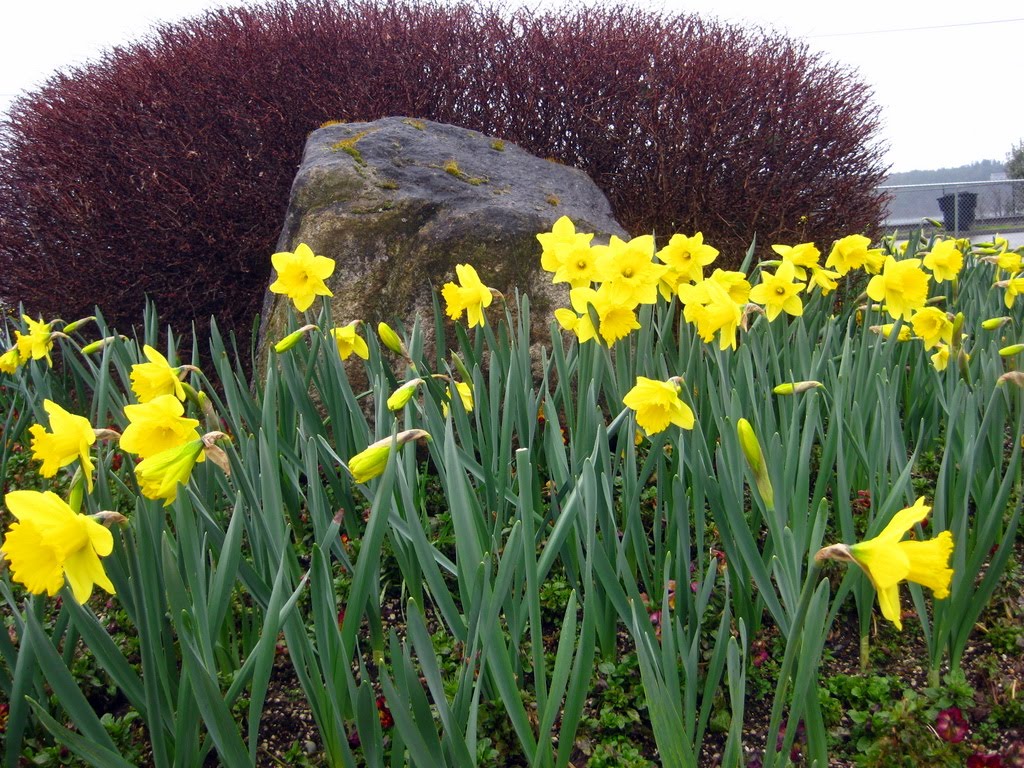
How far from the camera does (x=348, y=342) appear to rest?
2217 millimetres

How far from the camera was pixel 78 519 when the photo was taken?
1.08m

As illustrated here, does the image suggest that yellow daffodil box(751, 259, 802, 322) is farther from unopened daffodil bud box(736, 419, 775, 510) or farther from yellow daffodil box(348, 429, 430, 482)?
yellow daffodil box(348, 429, 430, 482)

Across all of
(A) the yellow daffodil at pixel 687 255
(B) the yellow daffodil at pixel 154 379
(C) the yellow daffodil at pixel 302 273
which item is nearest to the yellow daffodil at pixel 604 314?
(A) the yellow daffodil at pixel 687 255

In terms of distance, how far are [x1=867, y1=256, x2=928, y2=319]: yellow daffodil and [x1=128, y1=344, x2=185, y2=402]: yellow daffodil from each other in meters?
1.77

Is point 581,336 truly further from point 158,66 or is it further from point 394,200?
point 158,66

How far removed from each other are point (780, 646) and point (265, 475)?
1.10 m

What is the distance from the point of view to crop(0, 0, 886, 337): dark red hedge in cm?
473

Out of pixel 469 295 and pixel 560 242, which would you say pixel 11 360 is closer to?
pixel 469 295

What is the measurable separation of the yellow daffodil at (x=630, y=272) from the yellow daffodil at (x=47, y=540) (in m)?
1.20

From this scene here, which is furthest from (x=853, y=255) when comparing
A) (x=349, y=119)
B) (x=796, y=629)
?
(x=349, y=119)

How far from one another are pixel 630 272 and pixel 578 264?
0.23m

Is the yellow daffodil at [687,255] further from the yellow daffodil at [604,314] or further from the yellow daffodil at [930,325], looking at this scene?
the yellow daffodil at [930,325]

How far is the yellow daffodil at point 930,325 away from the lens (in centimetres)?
231

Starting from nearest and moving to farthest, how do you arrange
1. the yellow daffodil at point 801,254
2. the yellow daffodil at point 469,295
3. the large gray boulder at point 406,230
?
the yellow daffodil at point 469,295 → the yellow daffodil at point 801,254 → the large gray boulder at point 406,230
